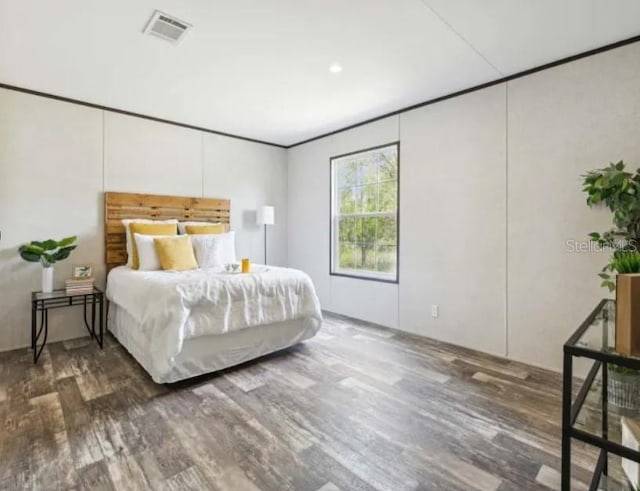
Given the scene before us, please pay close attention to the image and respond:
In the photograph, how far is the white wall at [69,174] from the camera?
3150mm

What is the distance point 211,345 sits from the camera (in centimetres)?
264

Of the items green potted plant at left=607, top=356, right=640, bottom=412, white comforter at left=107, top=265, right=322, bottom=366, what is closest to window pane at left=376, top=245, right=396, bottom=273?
white comforter at left=107, top=265, right=322, bottom=366

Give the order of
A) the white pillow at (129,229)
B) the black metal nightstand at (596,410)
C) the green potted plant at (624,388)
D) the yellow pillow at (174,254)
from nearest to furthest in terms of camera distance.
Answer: the black metal nightstand at (596,410)
the green potted plant at (624,388)
the yellow pillow at (174,254)
the white pillow at (129,229)

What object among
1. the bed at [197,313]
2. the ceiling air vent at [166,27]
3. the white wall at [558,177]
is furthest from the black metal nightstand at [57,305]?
the white wall at [558,177]

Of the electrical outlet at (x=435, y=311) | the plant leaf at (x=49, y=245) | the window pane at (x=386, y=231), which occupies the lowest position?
the electrical outlet at (x=435, y=311)

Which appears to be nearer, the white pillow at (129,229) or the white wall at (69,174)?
the white wall at (69,174)

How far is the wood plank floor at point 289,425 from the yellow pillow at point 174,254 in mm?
925

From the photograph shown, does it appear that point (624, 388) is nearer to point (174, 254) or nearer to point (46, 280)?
point (174, 254)

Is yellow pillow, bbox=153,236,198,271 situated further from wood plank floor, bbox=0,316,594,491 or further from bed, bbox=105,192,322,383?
wood plank floor, bbox=0,316,594,491

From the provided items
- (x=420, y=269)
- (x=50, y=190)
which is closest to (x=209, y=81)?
(x=50, y=190)

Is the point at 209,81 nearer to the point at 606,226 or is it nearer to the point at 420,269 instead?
the point at 420,269

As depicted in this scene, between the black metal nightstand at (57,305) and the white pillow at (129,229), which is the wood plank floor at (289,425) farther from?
the white pillow at (129,229)

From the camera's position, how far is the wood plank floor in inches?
61.4

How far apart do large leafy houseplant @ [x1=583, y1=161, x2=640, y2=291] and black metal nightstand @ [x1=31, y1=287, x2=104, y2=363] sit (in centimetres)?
419
